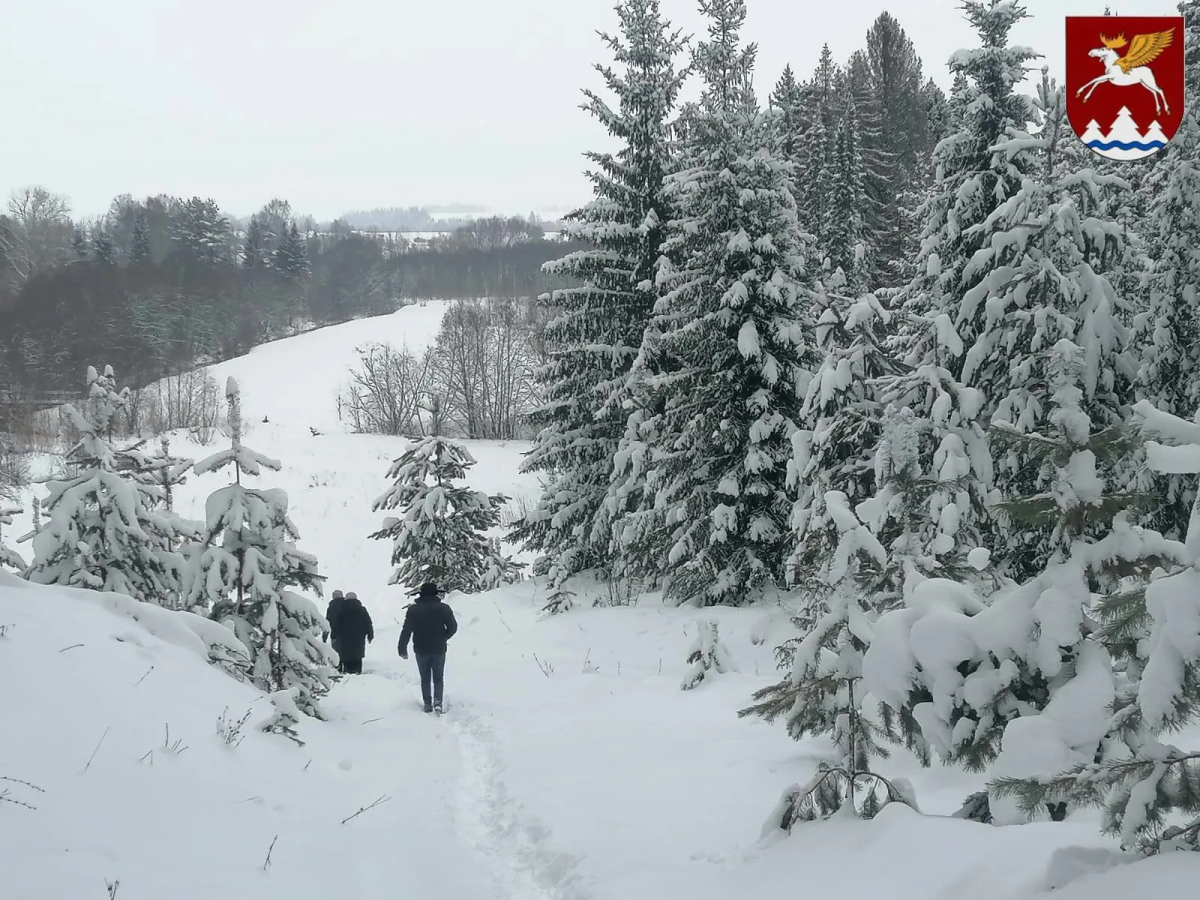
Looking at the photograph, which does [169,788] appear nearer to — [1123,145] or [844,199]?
[1123,145]

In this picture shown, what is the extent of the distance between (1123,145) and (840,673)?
12467 mm

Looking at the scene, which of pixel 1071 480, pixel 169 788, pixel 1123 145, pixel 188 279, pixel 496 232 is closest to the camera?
pixel 1071 480

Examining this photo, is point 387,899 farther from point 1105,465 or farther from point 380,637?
point 380,637

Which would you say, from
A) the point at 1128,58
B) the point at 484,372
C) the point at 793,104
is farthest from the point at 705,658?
the point at 484,372

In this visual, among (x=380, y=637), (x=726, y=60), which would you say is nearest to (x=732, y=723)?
(x=726, y=60)

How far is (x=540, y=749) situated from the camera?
26.8ft

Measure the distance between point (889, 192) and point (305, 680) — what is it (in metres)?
35.9

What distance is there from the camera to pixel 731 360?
1345cm

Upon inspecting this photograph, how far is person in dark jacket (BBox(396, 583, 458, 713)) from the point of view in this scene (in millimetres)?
10500

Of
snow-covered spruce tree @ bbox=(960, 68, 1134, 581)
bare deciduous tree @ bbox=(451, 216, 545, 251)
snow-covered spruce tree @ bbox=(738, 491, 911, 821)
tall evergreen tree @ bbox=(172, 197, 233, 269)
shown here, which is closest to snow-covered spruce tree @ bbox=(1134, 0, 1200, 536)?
snow-covered spruce tree @ bbox=(960, 68, 1134, 581)

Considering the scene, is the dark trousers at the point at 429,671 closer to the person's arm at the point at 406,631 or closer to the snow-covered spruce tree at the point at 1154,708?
the person's arm at the point at 406,631

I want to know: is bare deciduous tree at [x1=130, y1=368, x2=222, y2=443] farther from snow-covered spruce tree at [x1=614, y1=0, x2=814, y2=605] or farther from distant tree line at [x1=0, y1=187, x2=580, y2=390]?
snow-covered spruce tree at [x1=614, y1=0, x2=814, y2=605]

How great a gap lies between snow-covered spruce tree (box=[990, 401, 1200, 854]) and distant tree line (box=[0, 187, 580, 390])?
201 feet

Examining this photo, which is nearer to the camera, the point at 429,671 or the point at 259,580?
the point at 259,580
